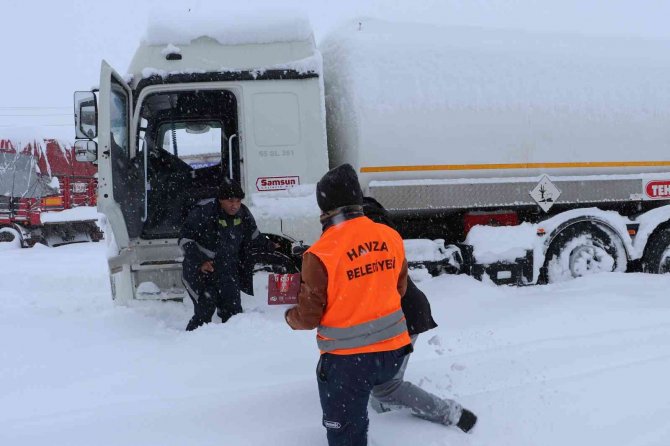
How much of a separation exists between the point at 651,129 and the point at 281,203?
3972 mm

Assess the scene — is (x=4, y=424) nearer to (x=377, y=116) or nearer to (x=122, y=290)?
(x=122, y=290)

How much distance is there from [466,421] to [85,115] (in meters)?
3.91

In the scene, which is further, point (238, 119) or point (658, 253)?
point (658, 253)

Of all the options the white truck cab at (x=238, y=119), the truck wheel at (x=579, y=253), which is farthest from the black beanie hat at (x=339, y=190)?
the truck wheel at (x=579, y=253)

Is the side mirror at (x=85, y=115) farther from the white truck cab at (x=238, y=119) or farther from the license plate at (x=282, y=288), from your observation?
the license plate at (x=282, y=288)

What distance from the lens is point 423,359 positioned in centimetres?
358

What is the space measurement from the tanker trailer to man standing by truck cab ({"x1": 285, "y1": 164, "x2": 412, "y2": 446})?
254 cm

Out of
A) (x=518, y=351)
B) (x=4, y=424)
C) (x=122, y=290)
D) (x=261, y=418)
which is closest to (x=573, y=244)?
(x=518, y=351)

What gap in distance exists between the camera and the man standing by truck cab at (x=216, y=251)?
4.41 meters

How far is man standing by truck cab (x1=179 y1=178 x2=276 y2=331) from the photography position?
4.41 meters

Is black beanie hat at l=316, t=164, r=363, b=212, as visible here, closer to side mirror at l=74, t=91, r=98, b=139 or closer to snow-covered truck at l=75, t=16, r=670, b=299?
snow-covered truck at l=75, t=16, r=670, b=299

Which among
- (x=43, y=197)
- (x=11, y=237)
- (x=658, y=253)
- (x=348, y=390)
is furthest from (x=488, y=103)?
(x=11, y=237)

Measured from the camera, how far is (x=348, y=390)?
7.38ft

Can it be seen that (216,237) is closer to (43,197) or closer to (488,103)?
(488,103)
